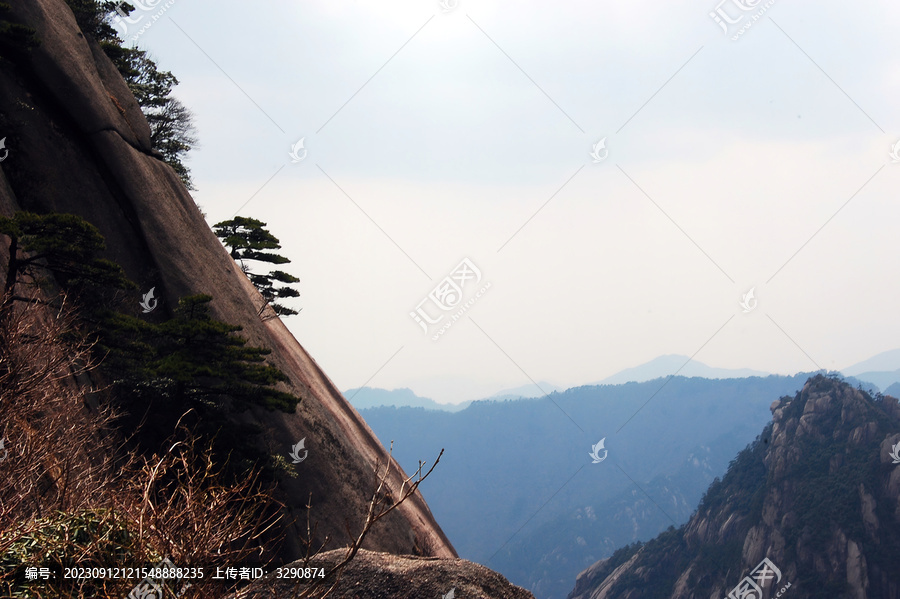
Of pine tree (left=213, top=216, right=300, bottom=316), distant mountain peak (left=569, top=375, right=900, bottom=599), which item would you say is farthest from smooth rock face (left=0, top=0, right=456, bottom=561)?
distant mountain peak (left=569, top=375, right=900, bottom=599)

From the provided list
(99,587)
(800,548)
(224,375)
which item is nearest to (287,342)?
(224,375)

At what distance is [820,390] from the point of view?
96312 mm

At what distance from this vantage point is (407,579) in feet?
31.6

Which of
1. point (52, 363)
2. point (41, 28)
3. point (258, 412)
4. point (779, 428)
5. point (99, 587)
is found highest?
point (41, 28)

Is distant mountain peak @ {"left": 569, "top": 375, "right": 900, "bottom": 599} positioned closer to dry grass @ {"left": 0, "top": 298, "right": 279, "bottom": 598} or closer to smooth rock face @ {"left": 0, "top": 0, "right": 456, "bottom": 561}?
smooth rock face @ {"left": 0, "top": 0, "right": 456, "bottom": 561}

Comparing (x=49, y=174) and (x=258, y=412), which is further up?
(x=49, y=174)

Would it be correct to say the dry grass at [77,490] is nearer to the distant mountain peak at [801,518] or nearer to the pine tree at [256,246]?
the pine tree at [256,246]

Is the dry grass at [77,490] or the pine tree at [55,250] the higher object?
the pine tree at [55,250]

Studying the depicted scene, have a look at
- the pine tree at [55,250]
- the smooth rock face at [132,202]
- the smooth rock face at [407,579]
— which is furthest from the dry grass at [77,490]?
the smooth rock face at [132,202]

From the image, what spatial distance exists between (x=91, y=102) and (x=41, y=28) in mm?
2502

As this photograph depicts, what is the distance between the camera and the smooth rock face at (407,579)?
9.30 metres

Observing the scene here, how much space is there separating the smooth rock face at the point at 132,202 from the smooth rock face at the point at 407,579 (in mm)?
9233

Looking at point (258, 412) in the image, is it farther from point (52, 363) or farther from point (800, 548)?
point (800, 548)

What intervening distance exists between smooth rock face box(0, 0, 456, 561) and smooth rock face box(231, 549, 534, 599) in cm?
923
